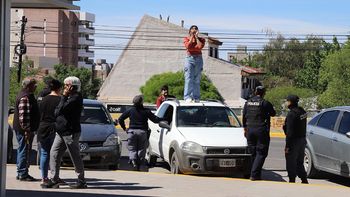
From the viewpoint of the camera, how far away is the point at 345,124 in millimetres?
12156

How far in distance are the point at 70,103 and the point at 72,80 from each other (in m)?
0.34

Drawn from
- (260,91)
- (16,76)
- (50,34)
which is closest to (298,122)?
(260,91)

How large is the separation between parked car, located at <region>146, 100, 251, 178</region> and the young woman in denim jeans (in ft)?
4.93

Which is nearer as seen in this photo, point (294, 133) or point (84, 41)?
point (294, 133)

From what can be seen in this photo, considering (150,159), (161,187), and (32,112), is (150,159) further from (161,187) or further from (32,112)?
(32,112)

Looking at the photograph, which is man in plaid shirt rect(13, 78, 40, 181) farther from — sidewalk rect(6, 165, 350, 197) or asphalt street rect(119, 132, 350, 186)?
asphalt street rect(119, 132, 350, 186)

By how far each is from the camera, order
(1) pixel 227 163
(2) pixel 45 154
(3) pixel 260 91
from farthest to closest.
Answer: (1) pixel 227 163 < (3) pixel 260 91 < (2) pixel 45 154

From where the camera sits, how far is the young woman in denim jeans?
1545cm

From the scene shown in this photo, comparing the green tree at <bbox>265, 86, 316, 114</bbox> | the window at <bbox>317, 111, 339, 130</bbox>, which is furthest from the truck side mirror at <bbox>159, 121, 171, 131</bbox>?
the green tree at <bbox>265, 86, 316, 114</bbox>

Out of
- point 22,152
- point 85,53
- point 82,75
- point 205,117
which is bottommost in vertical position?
point 82,75

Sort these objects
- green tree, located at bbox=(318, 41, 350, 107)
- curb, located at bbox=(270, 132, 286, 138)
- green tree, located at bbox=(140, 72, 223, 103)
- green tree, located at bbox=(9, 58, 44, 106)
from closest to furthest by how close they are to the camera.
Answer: curb, located at bbox=(270, 132, 286, 138)
green tree, located at bbox=(318, 41, 350, 107)
green tree, located at bbox=(9, 58, 44, 106)
green tree, located at bbox=(140, 72, 223, 103)

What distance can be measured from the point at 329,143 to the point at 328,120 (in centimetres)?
66

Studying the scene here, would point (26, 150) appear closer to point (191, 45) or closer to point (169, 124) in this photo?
point (169, 124)

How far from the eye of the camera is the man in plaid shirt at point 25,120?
1021 centimetres
